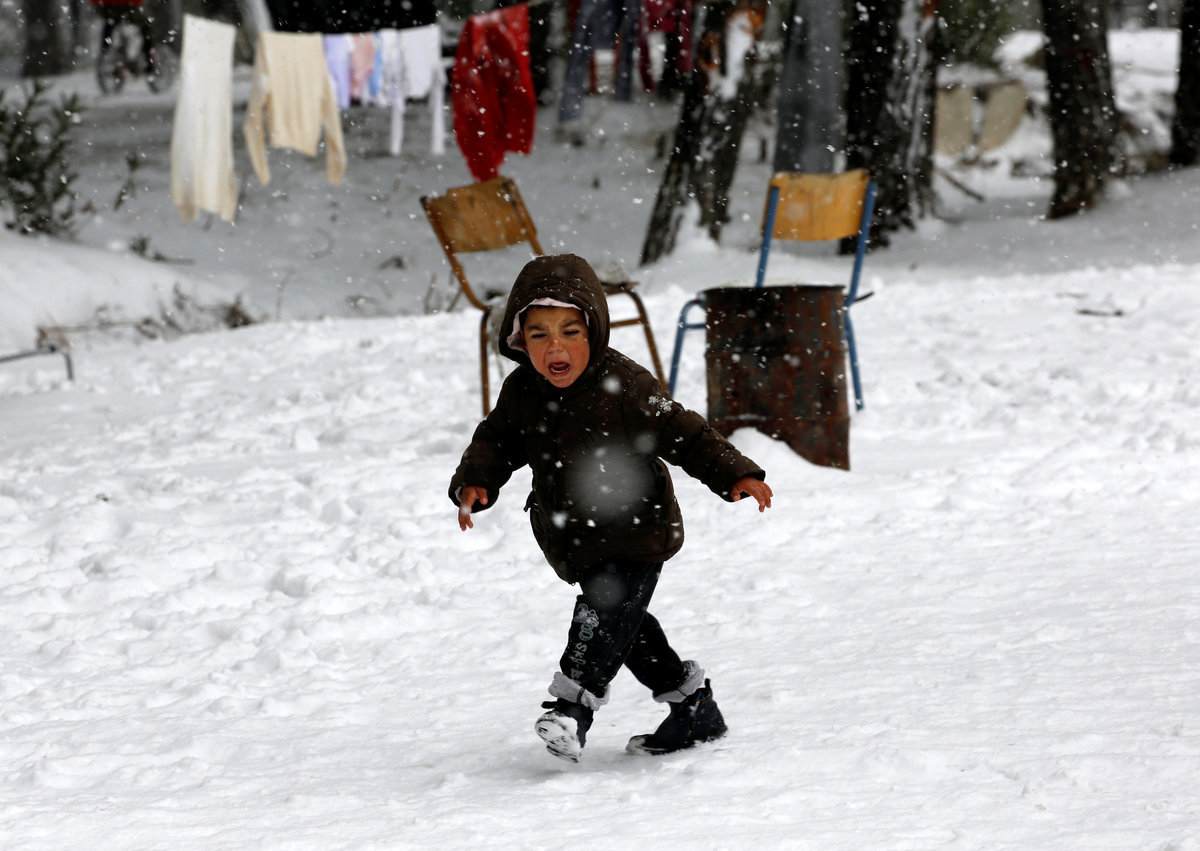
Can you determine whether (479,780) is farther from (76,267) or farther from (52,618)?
(76,267)

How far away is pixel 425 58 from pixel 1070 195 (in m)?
6.80

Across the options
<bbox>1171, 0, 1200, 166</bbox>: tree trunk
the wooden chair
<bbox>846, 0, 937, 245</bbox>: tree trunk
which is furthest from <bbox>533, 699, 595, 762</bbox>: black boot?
<bbox>1171, 0, 1200, 166</bbox>: tree trunk

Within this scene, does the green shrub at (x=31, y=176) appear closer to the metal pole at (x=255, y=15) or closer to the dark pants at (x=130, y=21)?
the metal pole at (x=255, y=15)

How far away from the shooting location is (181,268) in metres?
13.5

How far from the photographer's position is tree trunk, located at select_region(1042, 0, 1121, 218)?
12102 millimetres

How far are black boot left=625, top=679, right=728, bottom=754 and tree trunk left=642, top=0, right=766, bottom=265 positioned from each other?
9618 mm

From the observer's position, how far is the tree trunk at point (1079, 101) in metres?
12.1

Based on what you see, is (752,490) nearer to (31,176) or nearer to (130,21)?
(31,176)

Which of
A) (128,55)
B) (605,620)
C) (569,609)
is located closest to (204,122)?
(569,609)

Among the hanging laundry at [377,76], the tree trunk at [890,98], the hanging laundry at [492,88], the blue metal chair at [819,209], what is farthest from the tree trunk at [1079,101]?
the blue metal chair at [819,209]

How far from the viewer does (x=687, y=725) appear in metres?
2.59

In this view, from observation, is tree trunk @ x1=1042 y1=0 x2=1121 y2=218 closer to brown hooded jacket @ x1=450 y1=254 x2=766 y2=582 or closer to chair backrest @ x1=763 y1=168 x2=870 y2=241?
chair backrest @ x1=763 y1=168 x2=870 y2=241

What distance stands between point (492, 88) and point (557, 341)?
24.3 ft

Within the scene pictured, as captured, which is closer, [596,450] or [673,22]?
[596,450]
